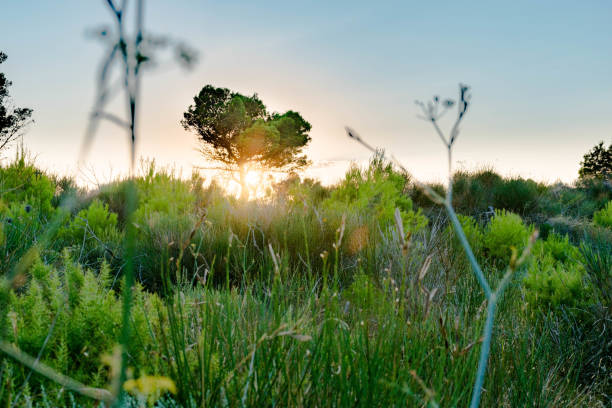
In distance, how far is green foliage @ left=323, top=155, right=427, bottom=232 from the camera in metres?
5.66

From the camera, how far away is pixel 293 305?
325 centimetres

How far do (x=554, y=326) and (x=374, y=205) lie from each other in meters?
2.94

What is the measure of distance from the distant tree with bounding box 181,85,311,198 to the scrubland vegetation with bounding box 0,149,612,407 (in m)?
22.4

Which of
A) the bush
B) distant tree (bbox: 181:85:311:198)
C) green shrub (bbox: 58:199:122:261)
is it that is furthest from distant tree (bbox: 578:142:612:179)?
green shrub (bbox: 58:199:122:261)

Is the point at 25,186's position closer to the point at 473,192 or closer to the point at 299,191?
the point at 299,191

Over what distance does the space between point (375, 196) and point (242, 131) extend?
1057 inches

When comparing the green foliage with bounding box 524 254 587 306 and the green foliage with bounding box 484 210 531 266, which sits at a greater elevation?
the green foliage with bounding box 484 210 531 266

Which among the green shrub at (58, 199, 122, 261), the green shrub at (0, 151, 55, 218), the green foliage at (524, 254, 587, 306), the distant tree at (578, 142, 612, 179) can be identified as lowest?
the green foliage at (524, 254, 587, 306)

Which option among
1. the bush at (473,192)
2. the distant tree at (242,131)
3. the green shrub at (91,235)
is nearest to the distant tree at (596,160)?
the bush at (473,192)

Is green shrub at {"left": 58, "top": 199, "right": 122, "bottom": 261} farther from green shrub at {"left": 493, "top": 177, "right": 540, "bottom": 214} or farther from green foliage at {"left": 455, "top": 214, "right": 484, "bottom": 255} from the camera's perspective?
green shrub at {"left": 493, "top": 177, "right": 540, "bottom": 214}

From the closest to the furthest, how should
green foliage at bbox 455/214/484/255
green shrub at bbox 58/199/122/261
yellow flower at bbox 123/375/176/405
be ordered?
1. yellow flower at bbox 123/375/176/405
2. green shrub at bbox 58/199/122/261
3. green foliage at bbox 455/214/484/255

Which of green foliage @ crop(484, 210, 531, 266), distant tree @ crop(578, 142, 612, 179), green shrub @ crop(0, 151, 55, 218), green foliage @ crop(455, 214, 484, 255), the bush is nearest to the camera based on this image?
green foliage @ crop(455, 214, 484, 255)

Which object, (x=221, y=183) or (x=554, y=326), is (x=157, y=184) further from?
(x=554, y=326)

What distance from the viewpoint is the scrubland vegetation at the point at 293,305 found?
140 centimetres
